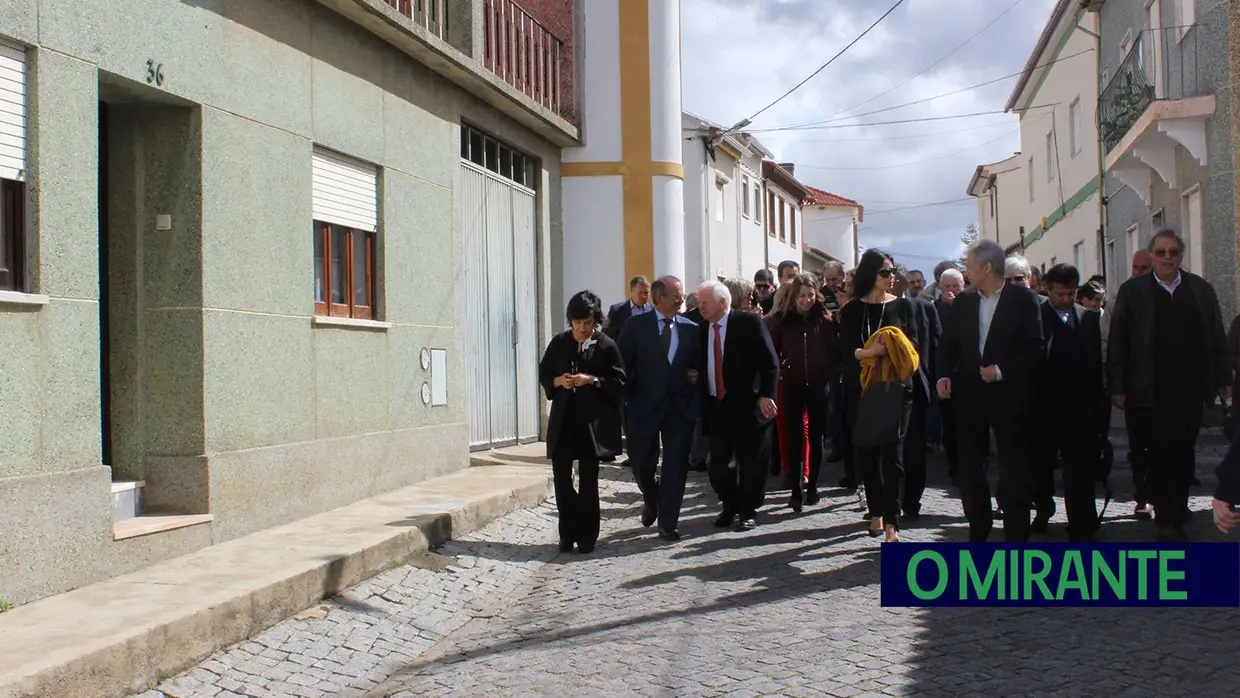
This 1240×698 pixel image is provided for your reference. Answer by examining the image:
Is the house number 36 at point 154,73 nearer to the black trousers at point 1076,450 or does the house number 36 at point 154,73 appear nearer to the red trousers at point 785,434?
the red trousers at point 785,434

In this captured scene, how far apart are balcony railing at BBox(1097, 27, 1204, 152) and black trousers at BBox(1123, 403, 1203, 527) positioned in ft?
30.3

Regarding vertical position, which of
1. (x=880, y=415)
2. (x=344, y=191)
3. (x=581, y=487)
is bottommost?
(x=581, y=487)

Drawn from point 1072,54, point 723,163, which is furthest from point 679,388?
point 723,163

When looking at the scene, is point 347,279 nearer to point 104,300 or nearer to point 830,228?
point 104,300

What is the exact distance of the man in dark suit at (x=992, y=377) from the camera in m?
7.99

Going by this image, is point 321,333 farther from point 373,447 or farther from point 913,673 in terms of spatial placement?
point 913,673

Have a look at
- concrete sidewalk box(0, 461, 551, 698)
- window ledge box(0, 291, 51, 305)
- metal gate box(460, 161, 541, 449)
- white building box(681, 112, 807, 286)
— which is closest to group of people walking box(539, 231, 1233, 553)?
concrete sidewalk box(0, 461, 551, 698)

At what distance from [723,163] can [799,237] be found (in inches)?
628

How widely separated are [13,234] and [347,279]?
4149 mm

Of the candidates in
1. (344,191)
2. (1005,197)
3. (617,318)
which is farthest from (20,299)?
(1005,197)

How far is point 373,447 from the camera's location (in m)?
11.0

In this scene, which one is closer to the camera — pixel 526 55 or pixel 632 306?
pixel 632 306

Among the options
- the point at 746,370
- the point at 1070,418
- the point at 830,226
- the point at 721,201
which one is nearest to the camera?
the point at 1070,418

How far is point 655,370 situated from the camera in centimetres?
979
